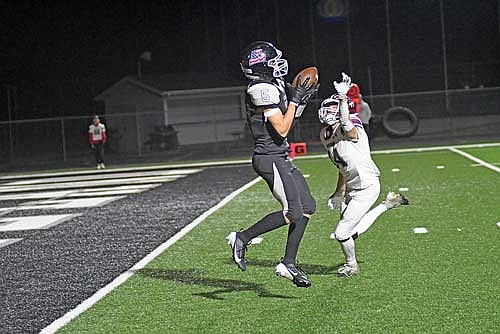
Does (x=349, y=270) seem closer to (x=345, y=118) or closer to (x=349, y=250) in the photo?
(x=349, y=250)

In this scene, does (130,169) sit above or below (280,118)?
below

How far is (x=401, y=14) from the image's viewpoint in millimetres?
41094

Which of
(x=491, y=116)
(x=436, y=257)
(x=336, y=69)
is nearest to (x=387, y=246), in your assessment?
(x=436, y=257)

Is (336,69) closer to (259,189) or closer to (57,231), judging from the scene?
(259,189)

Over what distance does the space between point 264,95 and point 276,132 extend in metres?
0.31

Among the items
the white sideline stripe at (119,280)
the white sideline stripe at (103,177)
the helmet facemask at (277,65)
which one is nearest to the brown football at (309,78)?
the helmet facemask at (277,65)

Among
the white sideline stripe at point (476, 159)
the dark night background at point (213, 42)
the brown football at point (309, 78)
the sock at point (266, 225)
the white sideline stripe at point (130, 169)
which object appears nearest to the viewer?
the brown football at point (309, 78)

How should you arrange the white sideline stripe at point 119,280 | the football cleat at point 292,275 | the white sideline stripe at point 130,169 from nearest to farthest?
the white sideline stripe at point 119,280 < the football cleat at point 292,275 < the white sideline stripe at point 130,169

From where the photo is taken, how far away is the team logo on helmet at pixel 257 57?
7.54 metres

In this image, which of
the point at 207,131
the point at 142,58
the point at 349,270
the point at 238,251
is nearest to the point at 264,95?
the point at 238,251

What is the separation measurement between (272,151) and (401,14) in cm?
3468

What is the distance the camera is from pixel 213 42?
45.0 meters

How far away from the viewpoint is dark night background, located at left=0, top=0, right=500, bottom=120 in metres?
40.4

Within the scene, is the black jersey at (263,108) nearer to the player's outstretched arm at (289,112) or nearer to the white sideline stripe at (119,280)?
the player's outstretched arm at (289,112)
